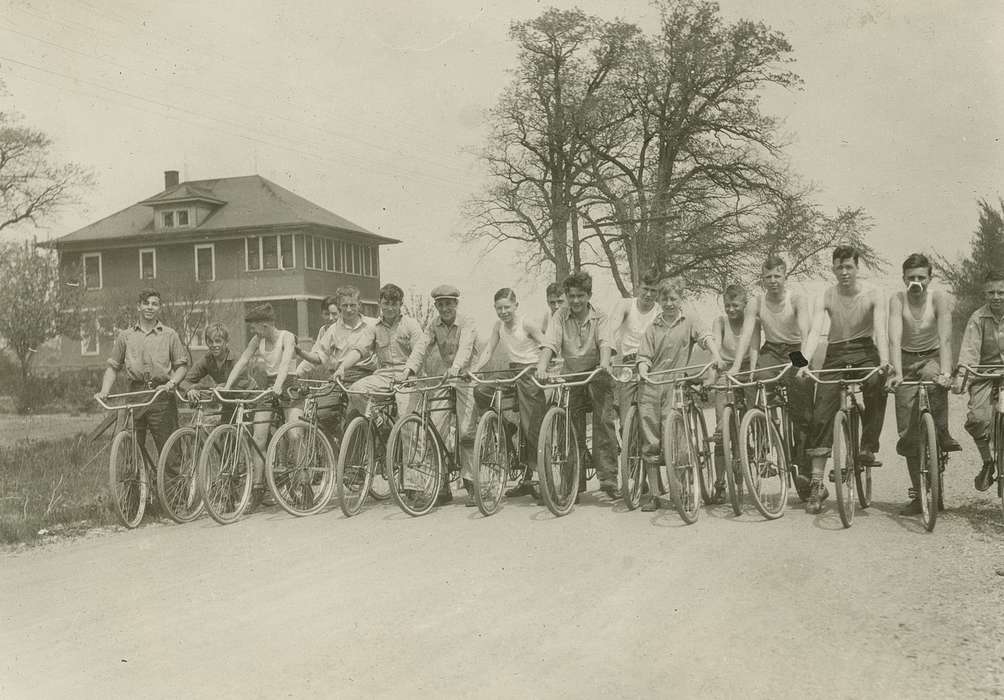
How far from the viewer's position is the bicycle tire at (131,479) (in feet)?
25.7

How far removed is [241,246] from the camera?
39938 mm

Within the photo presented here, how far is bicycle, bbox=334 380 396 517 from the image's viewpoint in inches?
311

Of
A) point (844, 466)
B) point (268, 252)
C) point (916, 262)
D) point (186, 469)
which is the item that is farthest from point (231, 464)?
point (268, 252)

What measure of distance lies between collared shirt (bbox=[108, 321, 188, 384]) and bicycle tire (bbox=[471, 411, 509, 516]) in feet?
9.55

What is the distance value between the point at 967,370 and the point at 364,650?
16.3ft

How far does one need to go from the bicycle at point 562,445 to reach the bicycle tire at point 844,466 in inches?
81.2

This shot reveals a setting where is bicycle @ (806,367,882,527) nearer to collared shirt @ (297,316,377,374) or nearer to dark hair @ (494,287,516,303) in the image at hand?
dark hair @ (494,287,516,303)

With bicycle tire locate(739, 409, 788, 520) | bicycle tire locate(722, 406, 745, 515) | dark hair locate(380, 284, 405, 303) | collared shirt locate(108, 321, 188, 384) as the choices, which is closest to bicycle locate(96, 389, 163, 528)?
collared shirt locate(108, 321, 188, 384)

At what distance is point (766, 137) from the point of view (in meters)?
17.9

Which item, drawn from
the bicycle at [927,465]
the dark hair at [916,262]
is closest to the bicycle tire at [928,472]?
the bicycle at [927,465]

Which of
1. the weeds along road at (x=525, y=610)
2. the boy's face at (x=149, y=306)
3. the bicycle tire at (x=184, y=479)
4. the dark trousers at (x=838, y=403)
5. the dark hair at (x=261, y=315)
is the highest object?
the boy's face at (x=149, y=306)

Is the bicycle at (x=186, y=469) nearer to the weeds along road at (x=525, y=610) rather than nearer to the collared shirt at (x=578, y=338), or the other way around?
the weeds along road at (x=525, y=610)

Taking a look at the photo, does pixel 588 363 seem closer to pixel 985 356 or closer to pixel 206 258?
pixel 985 356

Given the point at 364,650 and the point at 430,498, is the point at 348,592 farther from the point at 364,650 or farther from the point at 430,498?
the point at 430,498
